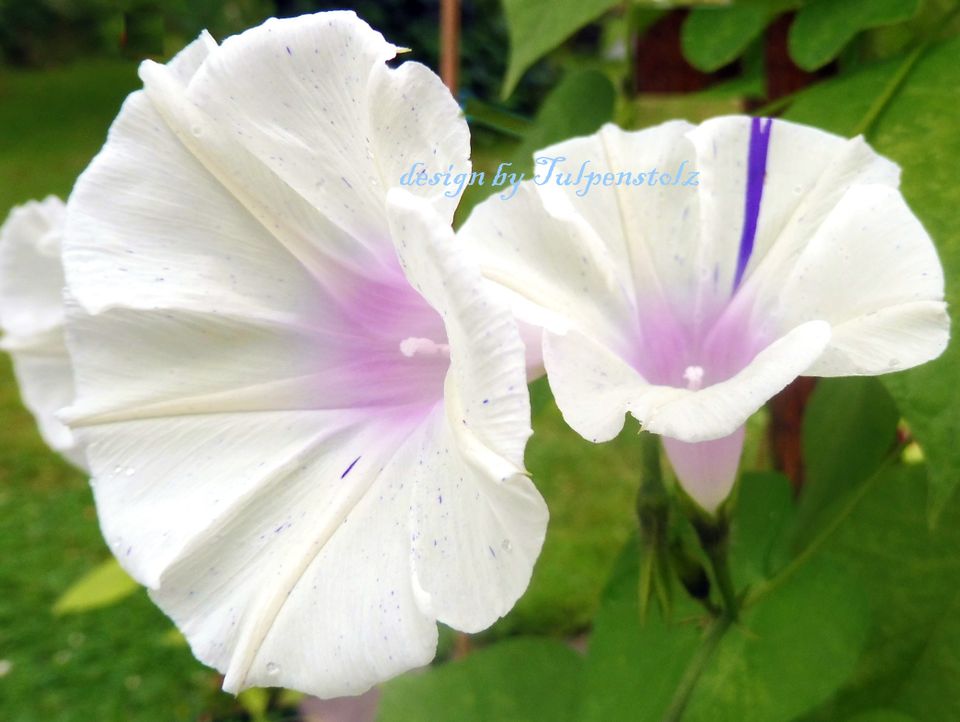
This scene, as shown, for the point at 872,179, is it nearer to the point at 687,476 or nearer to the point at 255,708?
the point at 687,476

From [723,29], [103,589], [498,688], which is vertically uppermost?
[723,29]

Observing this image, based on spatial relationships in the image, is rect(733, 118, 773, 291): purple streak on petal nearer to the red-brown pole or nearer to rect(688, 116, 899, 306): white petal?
rect(688, 116, 899, 306): white petal

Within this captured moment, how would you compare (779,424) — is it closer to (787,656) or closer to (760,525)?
(760,525)

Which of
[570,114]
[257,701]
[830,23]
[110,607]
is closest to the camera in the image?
[830,23]

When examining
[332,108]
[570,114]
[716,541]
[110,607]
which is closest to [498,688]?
[716,541]

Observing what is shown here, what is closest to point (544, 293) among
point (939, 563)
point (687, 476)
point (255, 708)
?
point (687, 476)

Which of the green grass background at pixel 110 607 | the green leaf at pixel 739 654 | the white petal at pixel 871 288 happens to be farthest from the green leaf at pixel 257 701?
the white petal at pixel 871 288

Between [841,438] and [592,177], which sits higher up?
[592,177]
